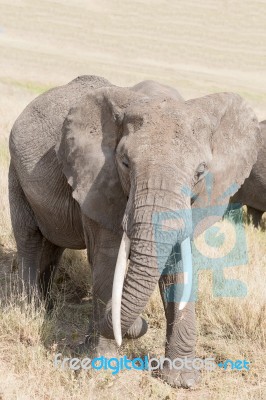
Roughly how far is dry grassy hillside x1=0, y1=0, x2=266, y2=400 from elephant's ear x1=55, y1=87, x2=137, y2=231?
99 centimetres

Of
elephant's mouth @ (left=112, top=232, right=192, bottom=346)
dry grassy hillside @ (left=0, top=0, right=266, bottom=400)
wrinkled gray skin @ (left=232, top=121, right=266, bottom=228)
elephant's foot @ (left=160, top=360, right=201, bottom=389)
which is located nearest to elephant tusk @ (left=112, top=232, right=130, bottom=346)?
elephant's mouth @ (left=112, top=232, right=192, bottom=346)

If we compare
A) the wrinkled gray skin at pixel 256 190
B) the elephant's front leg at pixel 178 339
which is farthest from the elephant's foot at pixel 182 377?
the wrinkled gray skin at pixel 256 190

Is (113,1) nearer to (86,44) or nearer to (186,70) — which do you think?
(86,44)

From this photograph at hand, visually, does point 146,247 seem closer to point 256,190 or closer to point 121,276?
point 121,276

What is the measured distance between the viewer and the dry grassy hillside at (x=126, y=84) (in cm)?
417

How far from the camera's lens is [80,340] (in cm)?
498

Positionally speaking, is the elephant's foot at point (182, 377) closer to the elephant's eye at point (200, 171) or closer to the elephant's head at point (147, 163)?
the elephant's head at point (147, 163)

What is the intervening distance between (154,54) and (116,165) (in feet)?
143

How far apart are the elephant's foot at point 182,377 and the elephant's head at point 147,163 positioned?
0.65 metres

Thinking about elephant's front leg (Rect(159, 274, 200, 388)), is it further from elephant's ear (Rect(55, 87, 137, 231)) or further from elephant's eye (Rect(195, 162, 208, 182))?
elephant's eye (Rect(195, 162, 208, 182))

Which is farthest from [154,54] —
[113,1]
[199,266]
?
[199,266]

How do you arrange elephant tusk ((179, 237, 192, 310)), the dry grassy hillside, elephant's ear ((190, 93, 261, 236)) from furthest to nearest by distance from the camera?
the dry grassy hillside
elephant's ear ((190, 93, 261, 236))
elephant tusk ((179, 237, 192, 310))

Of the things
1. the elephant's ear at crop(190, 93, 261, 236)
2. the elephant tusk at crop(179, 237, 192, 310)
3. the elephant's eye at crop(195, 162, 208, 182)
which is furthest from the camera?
the elephant's ear at crop(190, 93, 261, 236)

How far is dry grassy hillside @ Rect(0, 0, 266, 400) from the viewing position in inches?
164
